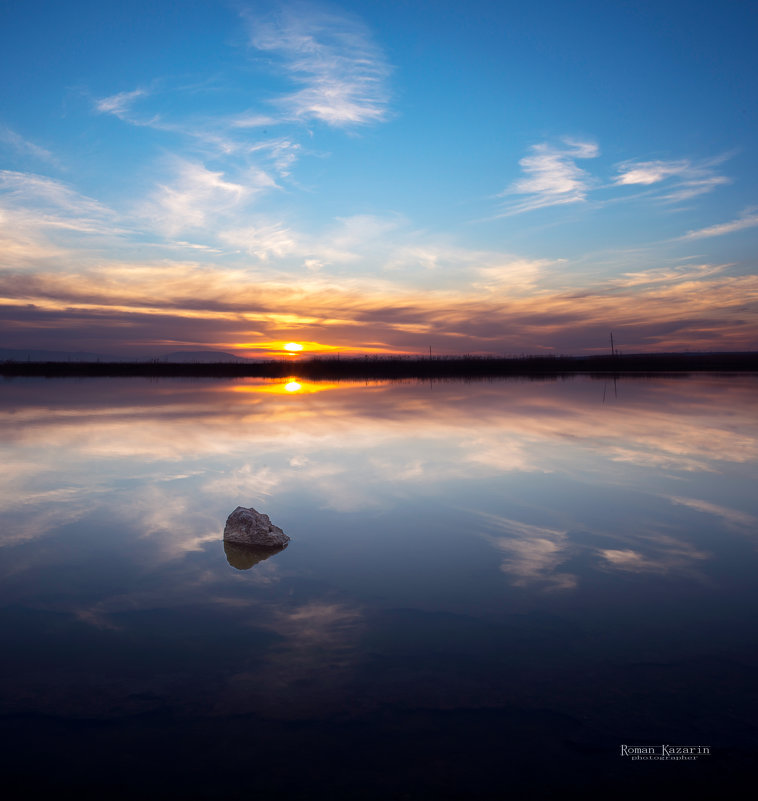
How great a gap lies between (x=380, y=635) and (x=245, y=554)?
2.71 metres

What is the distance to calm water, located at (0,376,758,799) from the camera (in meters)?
3.27

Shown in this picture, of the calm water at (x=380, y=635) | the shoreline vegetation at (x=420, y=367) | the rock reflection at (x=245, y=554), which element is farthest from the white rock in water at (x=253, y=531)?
the shoreline vegetation at (x=420, y=367)

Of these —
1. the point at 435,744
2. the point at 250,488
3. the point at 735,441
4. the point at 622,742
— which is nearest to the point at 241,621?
the point at 435,744

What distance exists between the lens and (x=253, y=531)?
280 inches

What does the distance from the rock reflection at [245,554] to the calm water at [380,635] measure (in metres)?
0.05

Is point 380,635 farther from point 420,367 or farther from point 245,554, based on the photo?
point 420,367

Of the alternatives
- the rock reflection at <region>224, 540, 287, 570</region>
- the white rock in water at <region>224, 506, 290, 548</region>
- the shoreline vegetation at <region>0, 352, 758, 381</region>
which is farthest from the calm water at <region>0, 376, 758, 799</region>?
the shoreline vegetation at <region>0, 352, 758, 381</region>

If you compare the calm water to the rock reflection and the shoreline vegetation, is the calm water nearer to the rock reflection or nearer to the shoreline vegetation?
the rock reflection

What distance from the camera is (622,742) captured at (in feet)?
11.2

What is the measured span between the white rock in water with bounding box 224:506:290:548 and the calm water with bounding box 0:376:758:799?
0.20m

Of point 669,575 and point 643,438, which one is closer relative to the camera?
point 669,575

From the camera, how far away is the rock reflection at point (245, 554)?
6.58 metres

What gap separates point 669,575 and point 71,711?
5916 millimetres

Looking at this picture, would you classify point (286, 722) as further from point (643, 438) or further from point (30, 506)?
point (643, 438)
